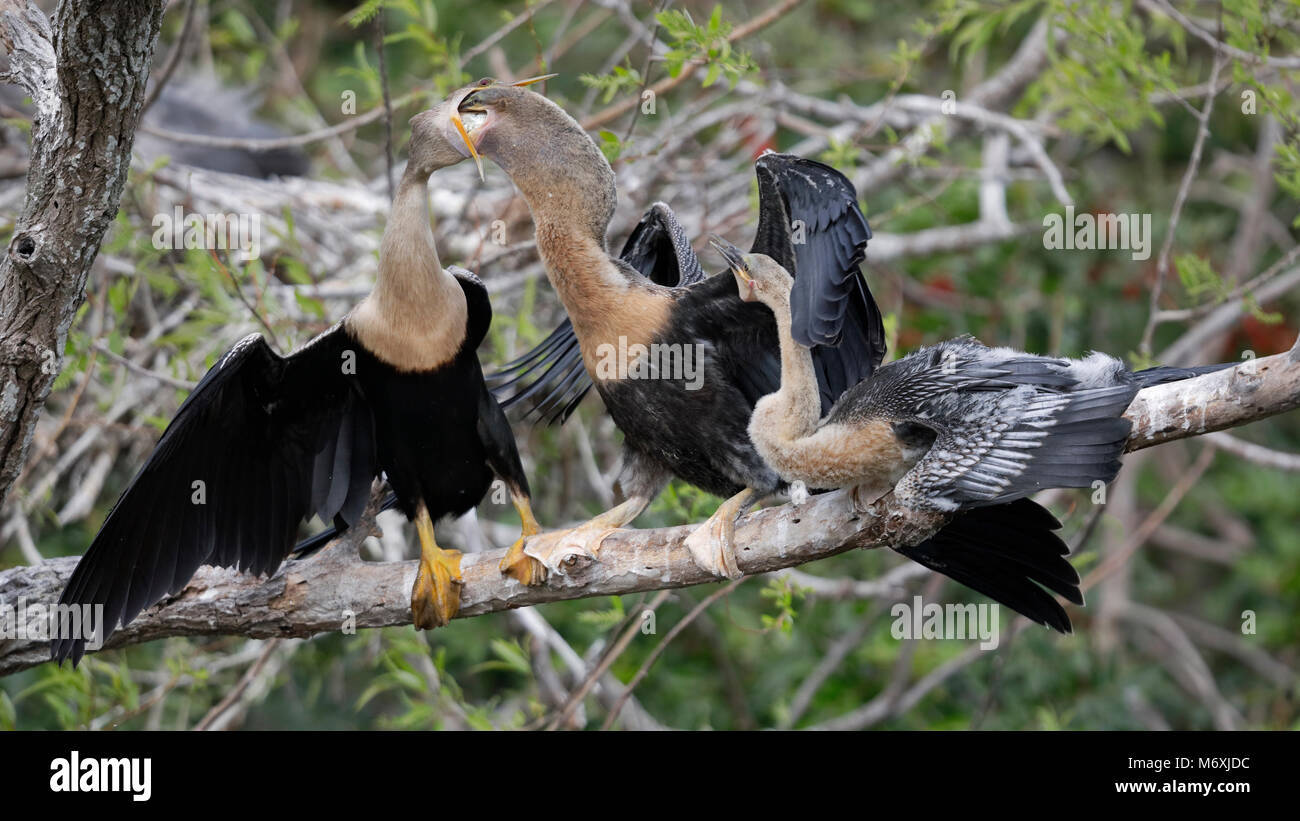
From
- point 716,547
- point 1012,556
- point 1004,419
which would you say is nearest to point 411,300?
point 716,547

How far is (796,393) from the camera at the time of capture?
2723 mm

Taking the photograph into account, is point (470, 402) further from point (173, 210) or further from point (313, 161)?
point (313, 161)

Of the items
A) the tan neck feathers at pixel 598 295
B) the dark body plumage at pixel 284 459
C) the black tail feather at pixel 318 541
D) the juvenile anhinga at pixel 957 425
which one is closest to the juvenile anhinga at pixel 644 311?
the tan neck feathers at pixel 598 295

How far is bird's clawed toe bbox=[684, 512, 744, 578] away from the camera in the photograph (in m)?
2.81

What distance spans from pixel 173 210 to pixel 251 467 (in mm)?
1865

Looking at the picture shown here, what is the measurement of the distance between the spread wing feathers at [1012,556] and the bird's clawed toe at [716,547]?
1.36 ft

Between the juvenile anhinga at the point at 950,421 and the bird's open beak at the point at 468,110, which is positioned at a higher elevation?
the bird's open beak at the point at 468,110

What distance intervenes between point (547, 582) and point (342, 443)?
0.77 meters

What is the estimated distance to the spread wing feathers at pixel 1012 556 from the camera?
9.48 feet

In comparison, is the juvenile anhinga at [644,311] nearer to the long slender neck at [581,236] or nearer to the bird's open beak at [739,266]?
the long slender neck at [581,236]

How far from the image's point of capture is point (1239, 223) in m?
6.32

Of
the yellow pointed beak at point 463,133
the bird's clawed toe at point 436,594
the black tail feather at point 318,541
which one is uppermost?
the yellow pointed beak at point 463,133
